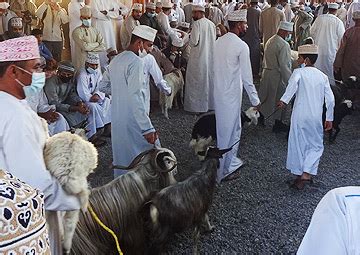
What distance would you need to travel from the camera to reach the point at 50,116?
5.54 m

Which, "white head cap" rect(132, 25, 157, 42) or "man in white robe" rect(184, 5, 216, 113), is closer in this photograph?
"white head cap" rect(132, 25, 157, 42)

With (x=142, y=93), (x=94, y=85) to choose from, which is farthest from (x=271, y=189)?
(x=94, y=85)

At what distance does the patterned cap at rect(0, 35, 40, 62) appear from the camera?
220 cm

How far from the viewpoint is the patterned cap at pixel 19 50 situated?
7.21ft

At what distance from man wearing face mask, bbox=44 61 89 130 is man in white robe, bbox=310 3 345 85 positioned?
5280mm

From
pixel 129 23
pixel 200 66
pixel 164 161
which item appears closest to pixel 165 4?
pixel 129 23

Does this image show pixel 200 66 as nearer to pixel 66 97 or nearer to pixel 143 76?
pixel 66 97

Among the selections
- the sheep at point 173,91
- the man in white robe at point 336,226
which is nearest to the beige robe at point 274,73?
the sheep at point 173,91

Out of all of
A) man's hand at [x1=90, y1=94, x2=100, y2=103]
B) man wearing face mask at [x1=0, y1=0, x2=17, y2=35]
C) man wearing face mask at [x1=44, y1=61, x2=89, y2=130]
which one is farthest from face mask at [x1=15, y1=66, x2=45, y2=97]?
man wearing face mask at [x1=0, y1=0, x2=17, y2=35]

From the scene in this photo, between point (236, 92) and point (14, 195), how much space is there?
13.5 ft

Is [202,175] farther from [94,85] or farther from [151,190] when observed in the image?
[94,85]

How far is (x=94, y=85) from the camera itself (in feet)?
21.4

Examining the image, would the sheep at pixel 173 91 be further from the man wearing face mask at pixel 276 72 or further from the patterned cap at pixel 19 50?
the patterned cap at pixel 19 50

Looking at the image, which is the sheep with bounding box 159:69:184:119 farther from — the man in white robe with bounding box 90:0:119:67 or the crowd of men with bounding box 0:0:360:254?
the man in white robe with bounding box 90:0:119:67
